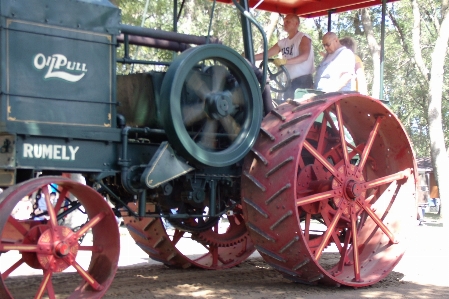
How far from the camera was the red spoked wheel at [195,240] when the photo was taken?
693cm

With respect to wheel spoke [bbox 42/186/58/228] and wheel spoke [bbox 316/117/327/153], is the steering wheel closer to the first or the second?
wheel spoke [bbox 316/117/327/153]

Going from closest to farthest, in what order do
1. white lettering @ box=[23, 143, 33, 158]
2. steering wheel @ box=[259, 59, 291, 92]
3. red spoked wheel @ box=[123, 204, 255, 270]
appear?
white lettering @ box=[23, 143, 33, 158] < steering wheel @ box=[259, 59, 291, 92] < red spoked wheel @ box=[123, 204, 255, 270]

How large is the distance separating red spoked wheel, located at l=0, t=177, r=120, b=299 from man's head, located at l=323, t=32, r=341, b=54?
12.6ft

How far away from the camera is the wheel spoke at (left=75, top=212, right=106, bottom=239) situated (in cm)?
443

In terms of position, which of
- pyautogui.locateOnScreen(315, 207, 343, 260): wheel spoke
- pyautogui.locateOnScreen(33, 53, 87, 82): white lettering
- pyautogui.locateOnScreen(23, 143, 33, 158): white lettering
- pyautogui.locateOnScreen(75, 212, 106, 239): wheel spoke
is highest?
pyautogui.locateOnScreen(33, 53, 87, 82): white lettering

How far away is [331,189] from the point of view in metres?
6.02

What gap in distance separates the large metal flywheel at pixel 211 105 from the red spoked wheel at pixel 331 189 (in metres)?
0.26

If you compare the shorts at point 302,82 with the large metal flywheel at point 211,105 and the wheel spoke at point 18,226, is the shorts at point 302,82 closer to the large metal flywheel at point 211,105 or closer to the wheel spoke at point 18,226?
the large metal flywheel at point 211,105

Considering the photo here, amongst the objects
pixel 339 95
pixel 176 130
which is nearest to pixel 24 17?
pixel 176 130

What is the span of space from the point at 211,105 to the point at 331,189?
57.4 inches

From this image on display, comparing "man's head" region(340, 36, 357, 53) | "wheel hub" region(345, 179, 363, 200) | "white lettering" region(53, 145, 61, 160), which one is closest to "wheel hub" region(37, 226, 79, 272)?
"white lettering" region(53, 145, 61, 160)

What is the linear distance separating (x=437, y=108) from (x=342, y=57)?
10.5 m

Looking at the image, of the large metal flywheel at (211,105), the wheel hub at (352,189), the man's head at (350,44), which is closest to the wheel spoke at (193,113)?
the large metal flywheel at (211,105)

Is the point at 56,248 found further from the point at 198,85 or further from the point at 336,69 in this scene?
the point at 336,69
